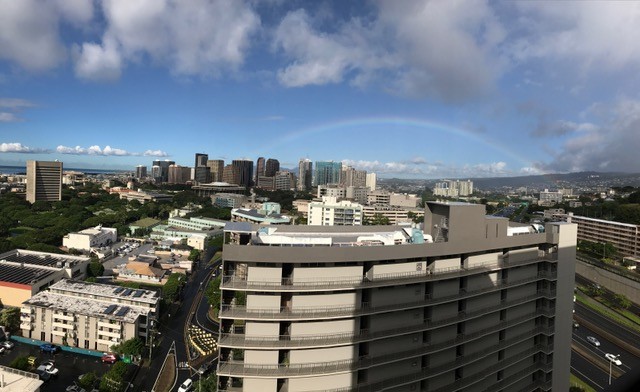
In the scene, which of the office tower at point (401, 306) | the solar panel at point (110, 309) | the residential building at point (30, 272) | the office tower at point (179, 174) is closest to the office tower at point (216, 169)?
the office tower at point (179, 174)

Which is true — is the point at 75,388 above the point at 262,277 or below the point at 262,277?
below

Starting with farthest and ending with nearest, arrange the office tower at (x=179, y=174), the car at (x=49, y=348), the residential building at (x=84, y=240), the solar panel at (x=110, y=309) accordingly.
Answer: the office tower at (x=179, y=174)
the residential building at (x=84, y=240)
the solar panel at (x=110, y=309)
the car at (x=49, y=348)

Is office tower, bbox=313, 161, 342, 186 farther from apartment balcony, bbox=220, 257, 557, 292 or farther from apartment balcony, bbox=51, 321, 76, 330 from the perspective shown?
apartment balcony, bbox=220, 257, 557, 292

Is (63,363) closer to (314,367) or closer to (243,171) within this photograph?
(314,367)

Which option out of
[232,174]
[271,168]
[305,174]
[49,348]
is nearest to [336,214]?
[49,348]

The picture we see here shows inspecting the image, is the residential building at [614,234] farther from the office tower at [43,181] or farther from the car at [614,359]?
the office tower at [43,181]

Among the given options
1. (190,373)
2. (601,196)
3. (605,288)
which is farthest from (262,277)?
(601,196)

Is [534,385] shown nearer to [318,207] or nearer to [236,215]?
[318,207]
